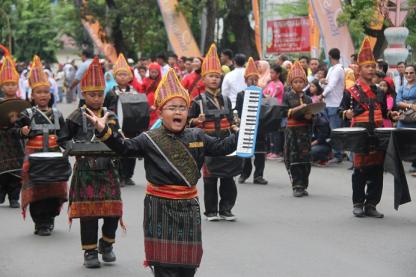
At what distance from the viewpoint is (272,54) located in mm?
24906

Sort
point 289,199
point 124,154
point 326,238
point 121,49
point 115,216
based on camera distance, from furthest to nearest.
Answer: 1. point 121,49
2. point 289,199
3. point 326,238
4. point 115,216
5. point 124,154

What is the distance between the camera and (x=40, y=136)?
10.0 meters

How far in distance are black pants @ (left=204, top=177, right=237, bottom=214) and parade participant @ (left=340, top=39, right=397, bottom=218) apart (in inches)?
57.1

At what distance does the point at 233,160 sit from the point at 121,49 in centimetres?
2399

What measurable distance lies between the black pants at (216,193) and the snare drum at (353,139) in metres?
1.32

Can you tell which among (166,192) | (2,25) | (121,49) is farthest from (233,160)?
(2,25)

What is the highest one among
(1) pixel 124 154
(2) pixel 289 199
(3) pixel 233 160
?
(1) pixel 124 154

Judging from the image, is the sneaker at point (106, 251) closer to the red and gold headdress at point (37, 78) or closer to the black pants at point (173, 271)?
the black pants at point (173, 271)

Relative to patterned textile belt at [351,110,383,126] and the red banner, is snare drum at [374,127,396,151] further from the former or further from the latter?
the red banner

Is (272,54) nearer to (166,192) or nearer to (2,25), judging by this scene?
(166,192)

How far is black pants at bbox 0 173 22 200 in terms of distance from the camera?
1195 centimetres

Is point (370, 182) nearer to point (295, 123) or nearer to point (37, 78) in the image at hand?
point (295, 123)

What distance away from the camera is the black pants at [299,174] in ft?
42.3

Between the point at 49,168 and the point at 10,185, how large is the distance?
290 centimetres
